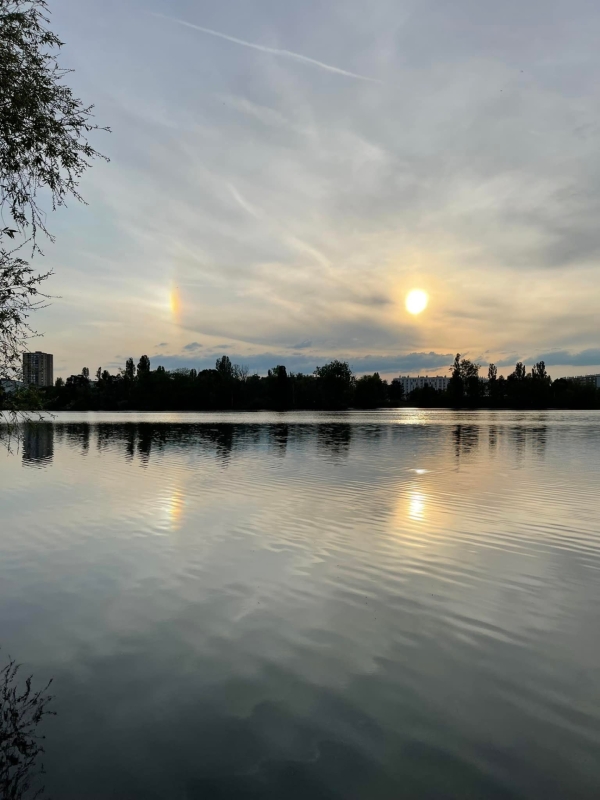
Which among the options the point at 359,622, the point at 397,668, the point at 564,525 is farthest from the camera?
the point at 564,525

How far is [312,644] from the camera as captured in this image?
28.9 ft

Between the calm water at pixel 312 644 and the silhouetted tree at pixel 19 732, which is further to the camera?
the calm water at pixel 312 644

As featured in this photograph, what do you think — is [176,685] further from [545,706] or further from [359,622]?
[545,706]

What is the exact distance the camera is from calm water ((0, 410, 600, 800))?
5.93 m

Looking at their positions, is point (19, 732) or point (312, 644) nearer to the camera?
point (19, 732)

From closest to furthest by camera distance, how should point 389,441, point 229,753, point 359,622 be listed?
point 229,753 → point 359,622 → point 389,441

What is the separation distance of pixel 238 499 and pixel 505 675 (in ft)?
50.1

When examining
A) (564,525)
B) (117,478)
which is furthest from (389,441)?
(564,525)

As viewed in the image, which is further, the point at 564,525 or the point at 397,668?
the point at 564,525

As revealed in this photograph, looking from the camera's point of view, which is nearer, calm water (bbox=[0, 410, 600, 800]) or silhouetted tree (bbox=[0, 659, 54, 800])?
silhouetted tree (bbox=[0, 659, 54, 800])

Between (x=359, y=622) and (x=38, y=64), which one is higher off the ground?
(x=38, y=64)

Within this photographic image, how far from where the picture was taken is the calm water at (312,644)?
19.5 feet

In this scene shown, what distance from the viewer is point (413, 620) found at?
965 cm

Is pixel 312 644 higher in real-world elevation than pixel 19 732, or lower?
higher
